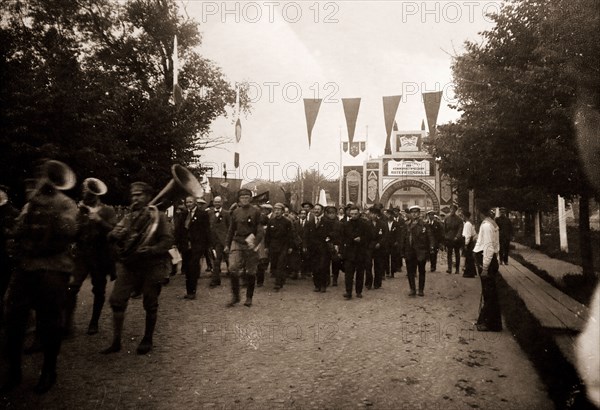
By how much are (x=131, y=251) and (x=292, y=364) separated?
2.27 metres

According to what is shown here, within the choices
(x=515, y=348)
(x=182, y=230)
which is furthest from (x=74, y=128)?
(x=515, y=348)

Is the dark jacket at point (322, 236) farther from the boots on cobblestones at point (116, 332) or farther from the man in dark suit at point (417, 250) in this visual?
the boots on cobblestones at point (116, 332)

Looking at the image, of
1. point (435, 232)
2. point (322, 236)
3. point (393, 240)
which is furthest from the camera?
point (435, 232)

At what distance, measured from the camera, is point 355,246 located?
10266 mm

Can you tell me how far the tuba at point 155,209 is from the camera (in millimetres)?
5805

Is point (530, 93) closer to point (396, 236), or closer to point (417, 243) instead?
point (417, 243)

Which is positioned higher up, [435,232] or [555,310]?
[435,232]

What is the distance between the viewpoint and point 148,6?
26594mm

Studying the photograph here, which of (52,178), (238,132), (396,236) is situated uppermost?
(238,132)

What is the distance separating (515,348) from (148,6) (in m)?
26.1

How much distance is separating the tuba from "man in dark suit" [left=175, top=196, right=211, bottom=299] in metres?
3.07

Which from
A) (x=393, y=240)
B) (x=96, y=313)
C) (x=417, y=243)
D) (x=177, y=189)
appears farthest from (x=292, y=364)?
(x=393, y=240)

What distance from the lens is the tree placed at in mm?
7824

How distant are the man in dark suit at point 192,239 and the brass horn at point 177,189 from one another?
9.95ft
